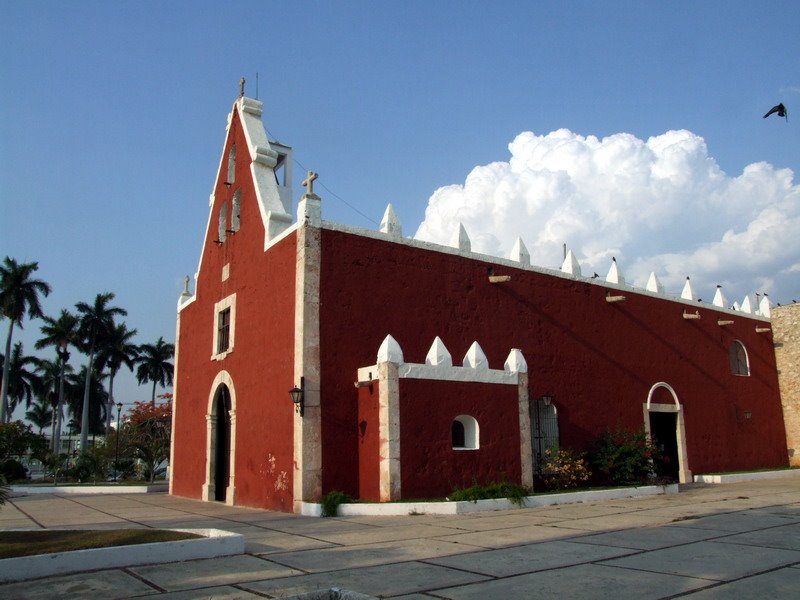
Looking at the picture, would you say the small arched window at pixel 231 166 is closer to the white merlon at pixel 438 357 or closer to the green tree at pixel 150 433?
the white merlon at pixel 438 357

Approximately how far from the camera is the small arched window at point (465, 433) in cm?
1197

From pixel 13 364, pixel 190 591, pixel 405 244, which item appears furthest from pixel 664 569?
pixel 13 364

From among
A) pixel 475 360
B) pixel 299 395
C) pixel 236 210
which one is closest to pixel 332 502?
pixel 299 395

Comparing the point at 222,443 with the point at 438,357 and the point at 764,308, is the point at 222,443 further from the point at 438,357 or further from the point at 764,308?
the point at 764,308

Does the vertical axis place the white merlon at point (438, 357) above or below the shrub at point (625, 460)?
above

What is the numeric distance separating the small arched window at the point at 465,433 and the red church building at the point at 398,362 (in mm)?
27

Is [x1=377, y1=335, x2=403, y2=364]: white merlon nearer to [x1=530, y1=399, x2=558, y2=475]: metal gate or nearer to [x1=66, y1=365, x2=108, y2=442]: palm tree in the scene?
[x1=530, y1=399, x2=558, y2=475]: metal gate

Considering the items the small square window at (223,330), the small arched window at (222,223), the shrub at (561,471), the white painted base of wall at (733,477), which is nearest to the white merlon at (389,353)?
the shrub at (561,471)

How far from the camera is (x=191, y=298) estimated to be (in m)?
18.3

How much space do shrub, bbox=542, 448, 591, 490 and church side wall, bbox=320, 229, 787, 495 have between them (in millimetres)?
1123

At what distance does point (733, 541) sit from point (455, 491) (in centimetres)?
475

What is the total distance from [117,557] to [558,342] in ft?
37.1

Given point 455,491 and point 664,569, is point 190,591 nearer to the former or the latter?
point 664,569

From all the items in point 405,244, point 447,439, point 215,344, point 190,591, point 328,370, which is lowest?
point 190,591
